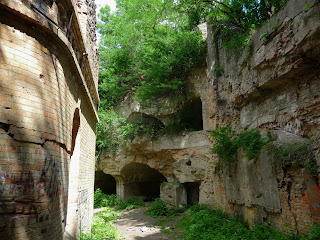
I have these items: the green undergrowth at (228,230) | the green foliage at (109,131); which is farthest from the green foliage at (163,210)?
the green foliage at (109,131)

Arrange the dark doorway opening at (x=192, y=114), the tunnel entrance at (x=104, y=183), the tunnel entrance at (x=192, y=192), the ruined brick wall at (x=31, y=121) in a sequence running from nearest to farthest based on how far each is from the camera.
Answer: the ruined brick wall at (x=31, y=121), the tunnel entrance at (x=192, y=192), the dark doorway opening at (x=192, y=114), the tunnel entrance at (x=104, y=183)

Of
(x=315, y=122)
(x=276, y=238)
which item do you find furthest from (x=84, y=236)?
(x=315, y=122)

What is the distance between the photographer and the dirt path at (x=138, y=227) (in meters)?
9.06

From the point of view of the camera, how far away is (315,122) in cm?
591

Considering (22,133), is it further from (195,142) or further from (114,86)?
(114,86)

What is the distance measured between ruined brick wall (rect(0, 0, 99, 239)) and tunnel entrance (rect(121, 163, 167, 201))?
1326 centimetres

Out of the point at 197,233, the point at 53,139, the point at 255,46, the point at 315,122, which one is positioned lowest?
the point at 197,233

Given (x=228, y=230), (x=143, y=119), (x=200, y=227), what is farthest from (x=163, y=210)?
(x=143, y=119)

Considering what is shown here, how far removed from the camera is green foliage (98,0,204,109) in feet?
45.0

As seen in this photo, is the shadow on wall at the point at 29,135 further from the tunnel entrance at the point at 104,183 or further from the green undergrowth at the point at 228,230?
the tunnel entrance at the point at 104,183

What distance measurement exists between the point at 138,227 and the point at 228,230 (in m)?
4.69

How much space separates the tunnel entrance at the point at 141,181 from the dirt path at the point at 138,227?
3.17 meters

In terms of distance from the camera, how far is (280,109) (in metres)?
7.25

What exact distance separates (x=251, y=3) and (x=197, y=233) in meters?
8.57
